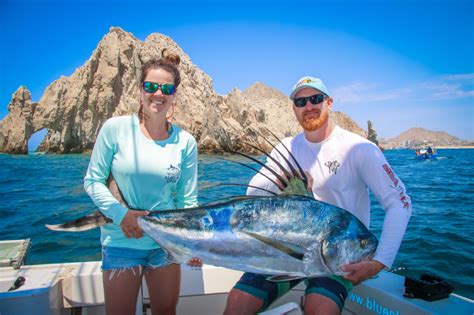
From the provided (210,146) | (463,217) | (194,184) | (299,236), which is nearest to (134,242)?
(194,184)

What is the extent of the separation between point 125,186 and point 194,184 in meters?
0.53

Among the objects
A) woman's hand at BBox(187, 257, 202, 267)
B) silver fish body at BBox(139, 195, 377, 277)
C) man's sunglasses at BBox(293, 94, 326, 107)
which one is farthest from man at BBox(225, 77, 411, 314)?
woman's hand at BBox(187, 257, 202, 267)

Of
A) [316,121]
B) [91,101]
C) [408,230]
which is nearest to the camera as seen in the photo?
[316,121]

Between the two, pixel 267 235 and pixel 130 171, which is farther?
pixel 130 171

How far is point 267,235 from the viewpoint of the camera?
→ 2.04 metres

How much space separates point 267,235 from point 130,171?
106cm

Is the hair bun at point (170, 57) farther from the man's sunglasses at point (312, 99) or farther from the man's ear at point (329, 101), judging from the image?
the man's ear at point (329, 101)

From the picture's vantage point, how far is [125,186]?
92.9 inches

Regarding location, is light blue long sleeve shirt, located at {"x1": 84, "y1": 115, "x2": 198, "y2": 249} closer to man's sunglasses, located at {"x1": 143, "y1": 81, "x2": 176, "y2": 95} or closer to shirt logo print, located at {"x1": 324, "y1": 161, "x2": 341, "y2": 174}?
man's sunglasses, located at {"x1": 143, "y1": 81, "x2": 176, "y2": 95}

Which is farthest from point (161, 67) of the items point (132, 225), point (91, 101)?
point (91, 101)

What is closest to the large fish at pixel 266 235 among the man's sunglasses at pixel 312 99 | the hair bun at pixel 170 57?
the man's sunglasses at pixel 312 99

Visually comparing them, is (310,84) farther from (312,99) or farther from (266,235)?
(266,235)

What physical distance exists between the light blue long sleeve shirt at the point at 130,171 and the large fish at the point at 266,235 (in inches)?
7.5

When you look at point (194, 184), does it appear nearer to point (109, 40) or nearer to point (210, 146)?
point (210, 146)
